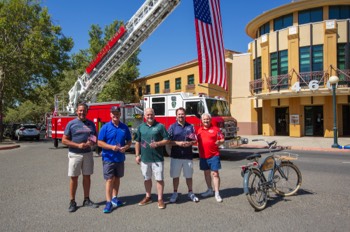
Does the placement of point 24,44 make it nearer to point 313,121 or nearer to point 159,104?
point 159,104

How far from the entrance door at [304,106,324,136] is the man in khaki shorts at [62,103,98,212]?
22573 mm

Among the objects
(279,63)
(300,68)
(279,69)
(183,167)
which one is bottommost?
(183,167)

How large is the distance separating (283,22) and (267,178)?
22.4 metres

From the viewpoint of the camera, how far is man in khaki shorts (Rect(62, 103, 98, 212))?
18.1 ft

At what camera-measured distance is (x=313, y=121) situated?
24625 mm

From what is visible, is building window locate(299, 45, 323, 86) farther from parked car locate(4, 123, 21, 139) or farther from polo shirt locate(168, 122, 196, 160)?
parked car locate(4, 123, 21, 139)

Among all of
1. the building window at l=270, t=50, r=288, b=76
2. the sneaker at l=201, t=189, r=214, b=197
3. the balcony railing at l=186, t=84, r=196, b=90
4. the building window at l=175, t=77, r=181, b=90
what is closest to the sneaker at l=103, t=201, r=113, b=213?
the sneaker at l=201, t=189, r=214, b=197

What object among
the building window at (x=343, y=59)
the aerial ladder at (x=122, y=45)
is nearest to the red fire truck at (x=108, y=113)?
the aerial ladder at (x=122, y=45)

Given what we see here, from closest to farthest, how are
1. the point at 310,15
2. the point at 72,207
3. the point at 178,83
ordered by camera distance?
the point at 72,207 → the point at 310,15 → the point at 178,83

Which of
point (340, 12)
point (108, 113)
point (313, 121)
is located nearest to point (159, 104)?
point (108, 113)

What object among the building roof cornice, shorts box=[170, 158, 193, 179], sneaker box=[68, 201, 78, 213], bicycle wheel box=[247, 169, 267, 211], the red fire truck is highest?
the building roof cornice

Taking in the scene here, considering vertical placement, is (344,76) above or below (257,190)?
above

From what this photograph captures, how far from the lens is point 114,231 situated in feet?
14.9

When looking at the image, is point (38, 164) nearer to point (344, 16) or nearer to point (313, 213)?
point (313, 213)
